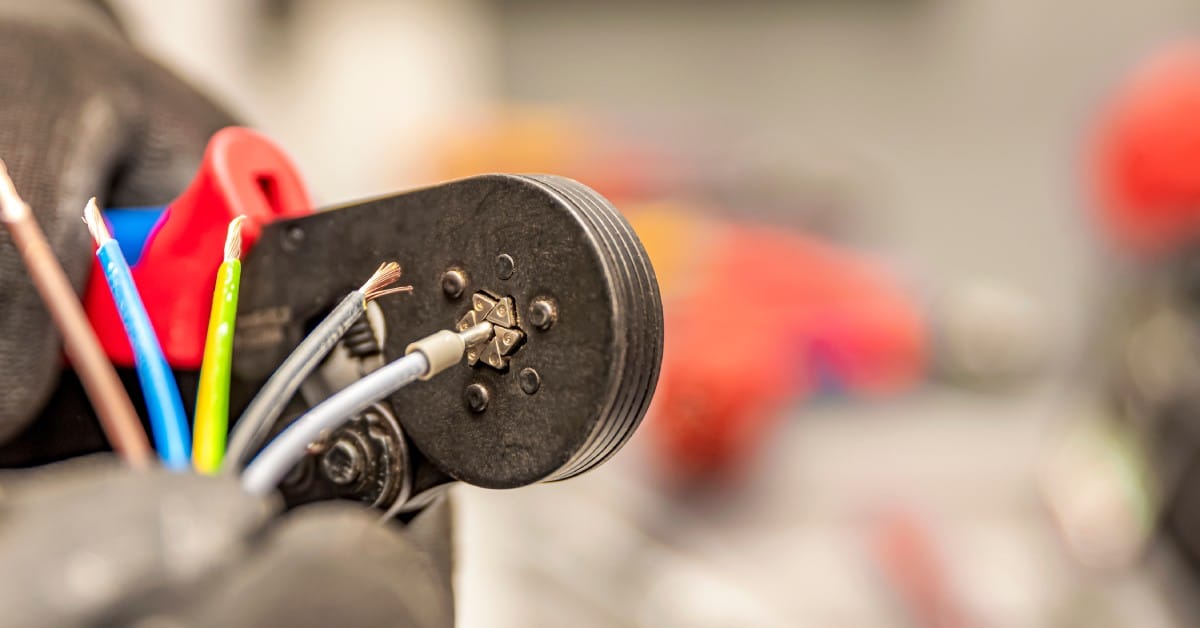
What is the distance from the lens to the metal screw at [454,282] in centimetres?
24

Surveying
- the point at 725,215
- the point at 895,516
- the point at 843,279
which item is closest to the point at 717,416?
the point at 895,516

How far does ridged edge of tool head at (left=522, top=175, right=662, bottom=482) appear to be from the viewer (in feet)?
0.70

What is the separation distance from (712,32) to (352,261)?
192 centimetres

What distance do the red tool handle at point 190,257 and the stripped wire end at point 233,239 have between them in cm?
1

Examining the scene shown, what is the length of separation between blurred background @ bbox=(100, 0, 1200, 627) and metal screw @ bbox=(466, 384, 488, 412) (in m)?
0.12

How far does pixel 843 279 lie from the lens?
4.43ft

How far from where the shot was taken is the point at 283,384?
0.69ft

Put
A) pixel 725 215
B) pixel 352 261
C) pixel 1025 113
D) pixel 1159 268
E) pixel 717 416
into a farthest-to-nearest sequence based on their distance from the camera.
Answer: pixel 1025 113 → pixel 725 215 → pixel 1159 268 → pixel 717 416 → pixel 352 261

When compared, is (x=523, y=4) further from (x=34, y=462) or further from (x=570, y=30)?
(x=34, y=462)

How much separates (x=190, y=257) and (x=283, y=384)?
0.09 m

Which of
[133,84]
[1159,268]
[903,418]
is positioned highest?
[133,84]

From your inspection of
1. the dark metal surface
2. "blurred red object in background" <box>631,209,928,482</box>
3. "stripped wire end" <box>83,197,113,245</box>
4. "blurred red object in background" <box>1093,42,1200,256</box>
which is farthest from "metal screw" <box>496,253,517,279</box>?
"blurred red object in background" <box>1093,42,1200,256</box>

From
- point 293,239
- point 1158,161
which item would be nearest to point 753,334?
point 1158,161

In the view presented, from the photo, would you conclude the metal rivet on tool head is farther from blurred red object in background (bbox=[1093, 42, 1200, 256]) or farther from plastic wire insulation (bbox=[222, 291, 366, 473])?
blurred red object in background (bbox=[1093, 42, 1200, 256])
